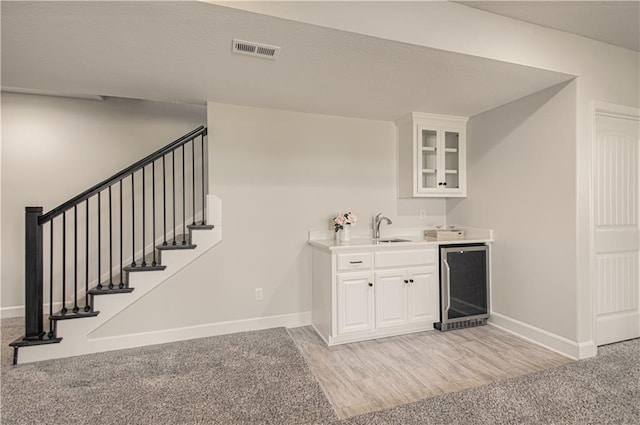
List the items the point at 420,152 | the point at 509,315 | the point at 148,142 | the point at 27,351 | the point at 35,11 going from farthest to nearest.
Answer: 1. the point at 148,142
2. the point at 420,152
3. the point at 509,315
4. the point at 27,351
5. the point at 35,11

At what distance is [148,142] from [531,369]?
459 cm

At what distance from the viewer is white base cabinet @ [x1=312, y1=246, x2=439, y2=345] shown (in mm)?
2918

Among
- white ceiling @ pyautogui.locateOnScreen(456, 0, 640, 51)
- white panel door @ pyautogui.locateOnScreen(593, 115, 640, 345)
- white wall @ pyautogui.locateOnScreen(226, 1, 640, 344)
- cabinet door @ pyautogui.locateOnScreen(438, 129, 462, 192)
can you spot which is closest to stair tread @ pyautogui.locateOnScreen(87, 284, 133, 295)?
white wall @ pyautogui.locateOnScreen(226, 1, 640, 344)

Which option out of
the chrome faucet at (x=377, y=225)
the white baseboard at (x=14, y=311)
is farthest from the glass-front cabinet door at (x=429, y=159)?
the white baseboard at (x=14, y=311)

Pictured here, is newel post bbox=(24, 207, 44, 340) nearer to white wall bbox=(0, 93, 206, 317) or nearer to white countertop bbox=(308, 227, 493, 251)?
white wall bbox=(0, 93, 206, 317)

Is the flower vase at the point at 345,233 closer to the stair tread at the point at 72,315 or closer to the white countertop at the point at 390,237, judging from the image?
the white countertop at the point at 390,237

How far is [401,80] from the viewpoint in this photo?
2.64 meters

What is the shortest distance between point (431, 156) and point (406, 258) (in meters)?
1.31

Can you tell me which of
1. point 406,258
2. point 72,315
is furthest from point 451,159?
point 72,315

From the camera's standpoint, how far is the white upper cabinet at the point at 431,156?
3562 mm

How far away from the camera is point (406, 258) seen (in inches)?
124

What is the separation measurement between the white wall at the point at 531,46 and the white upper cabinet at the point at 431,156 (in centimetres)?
123

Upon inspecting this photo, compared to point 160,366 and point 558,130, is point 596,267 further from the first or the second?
point 160,366

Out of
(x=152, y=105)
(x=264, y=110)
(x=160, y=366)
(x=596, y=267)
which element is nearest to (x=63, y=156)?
(x=152, y=105)
